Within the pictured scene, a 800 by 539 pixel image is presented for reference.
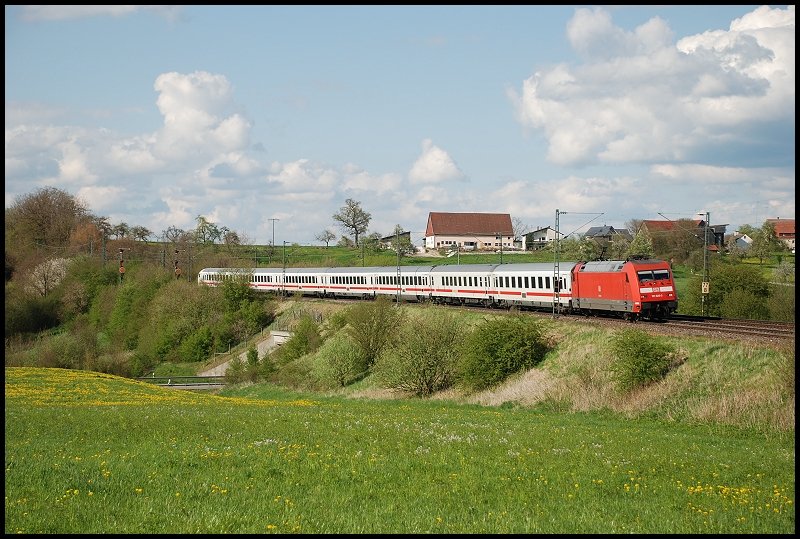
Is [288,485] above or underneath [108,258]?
underneath

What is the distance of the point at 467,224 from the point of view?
502 ft

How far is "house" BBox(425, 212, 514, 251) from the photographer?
150 m

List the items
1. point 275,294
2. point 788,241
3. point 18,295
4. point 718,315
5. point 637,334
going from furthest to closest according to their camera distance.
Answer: point 788,241, point 18,295, point 275,294, point 718,315, point 637,334

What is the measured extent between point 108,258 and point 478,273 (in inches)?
3296

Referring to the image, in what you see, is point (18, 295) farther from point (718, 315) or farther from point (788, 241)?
point (788, 241)

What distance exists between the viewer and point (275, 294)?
91.9 m

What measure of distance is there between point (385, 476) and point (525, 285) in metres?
35.3

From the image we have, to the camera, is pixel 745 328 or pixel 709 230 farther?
pixel 709 230

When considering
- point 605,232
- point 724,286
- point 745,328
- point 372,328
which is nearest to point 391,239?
point 605,232

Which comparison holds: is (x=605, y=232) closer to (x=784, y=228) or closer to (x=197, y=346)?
(x=784, y=228)

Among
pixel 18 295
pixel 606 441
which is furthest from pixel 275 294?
pixel 606 441

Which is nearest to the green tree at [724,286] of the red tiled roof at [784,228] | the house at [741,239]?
the red tiled roof at [784,228]

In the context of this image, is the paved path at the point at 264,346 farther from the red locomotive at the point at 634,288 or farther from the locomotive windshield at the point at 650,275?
the locomotive windshield at the point at 650,275

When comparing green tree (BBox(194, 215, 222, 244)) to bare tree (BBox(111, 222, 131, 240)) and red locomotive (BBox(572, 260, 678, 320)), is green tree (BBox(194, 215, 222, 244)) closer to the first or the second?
bare tree (BBox(111, 222, 131, 240))
